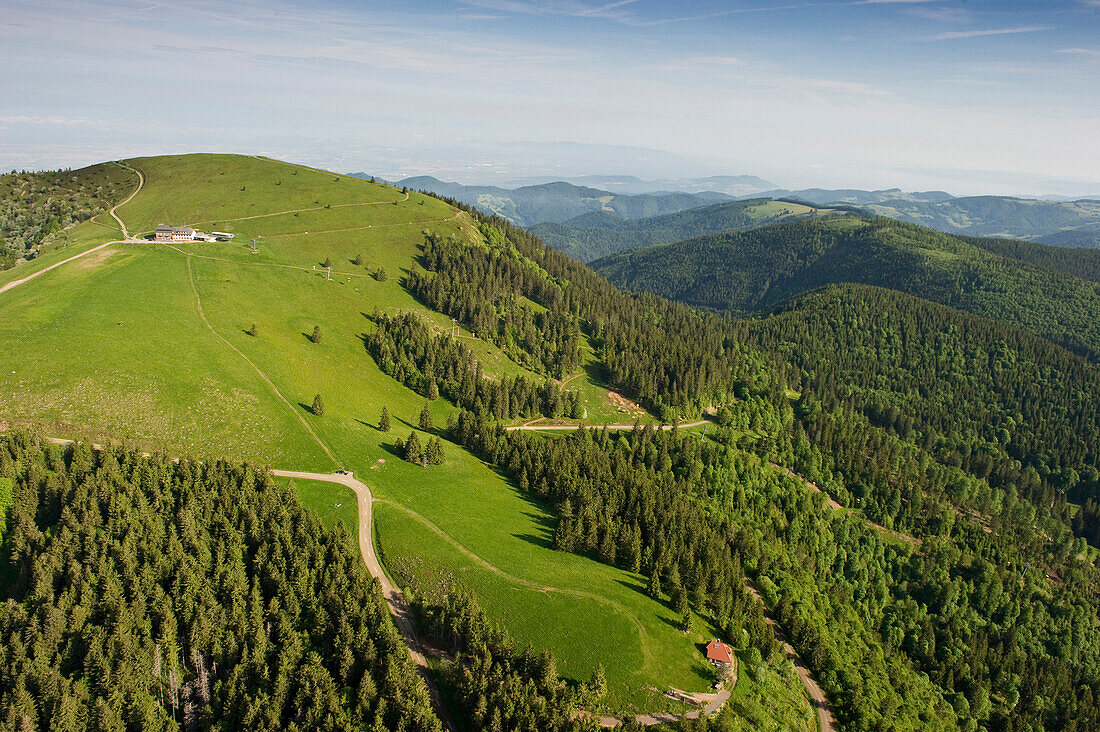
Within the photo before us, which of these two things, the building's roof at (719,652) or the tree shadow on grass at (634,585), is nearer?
the building's roof at (719,652)

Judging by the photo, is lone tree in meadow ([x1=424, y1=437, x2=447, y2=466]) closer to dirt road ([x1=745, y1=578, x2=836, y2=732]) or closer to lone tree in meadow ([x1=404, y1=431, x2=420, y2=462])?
lone tree in meadow ([x1=404, y1=431, x2=420, y2=462])

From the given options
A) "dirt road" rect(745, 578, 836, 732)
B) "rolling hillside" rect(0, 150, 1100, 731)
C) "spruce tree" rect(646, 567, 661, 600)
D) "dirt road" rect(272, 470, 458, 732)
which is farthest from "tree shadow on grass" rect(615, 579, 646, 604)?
"dirt road" rect(272, 470, 458, 732)

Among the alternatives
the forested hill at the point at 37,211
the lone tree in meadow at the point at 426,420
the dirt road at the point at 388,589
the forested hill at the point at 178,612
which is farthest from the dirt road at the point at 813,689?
the forested hill at the point at 37,211

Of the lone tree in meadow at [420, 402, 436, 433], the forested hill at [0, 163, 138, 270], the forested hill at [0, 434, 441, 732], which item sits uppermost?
the forested hill at [0, 163, 138, 270]

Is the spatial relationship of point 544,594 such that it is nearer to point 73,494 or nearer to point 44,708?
point 44,708

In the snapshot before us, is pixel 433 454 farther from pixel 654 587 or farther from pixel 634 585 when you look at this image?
pixel 654 587

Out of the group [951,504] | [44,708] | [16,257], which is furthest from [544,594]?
[16,257]

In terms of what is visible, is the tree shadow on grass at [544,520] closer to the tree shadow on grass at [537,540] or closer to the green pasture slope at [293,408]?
the green pasture slope at [293,408]
